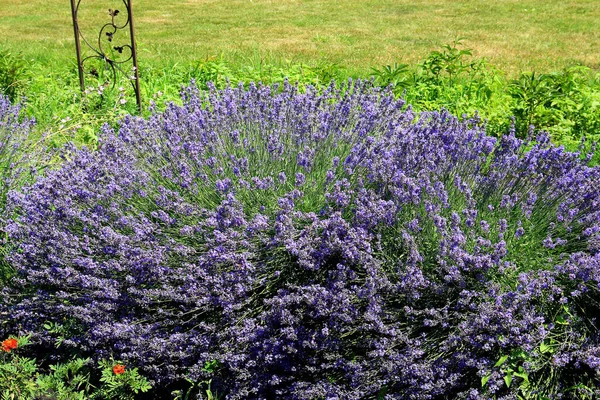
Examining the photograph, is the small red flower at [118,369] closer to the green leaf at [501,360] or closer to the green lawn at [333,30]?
the green leaf at [501,360]

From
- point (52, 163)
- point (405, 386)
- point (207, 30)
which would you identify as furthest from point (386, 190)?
point (207, 30)

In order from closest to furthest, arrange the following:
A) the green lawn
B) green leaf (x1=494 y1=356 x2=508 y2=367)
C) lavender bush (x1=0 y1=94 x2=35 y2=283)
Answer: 1. green leaf (x1=494 y1=356 x2=508 y2=367)
2. lavender bush (x1=0 y1=94 x2=35 y2=283)
3. the green lawn

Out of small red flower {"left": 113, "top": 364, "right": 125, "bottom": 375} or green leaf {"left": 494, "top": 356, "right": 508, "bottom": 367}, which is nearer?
green leaf {"left": 494, "top": 356, "right": 508, "bottom": 367}

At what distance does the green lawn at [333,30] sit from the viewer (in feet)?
32.5

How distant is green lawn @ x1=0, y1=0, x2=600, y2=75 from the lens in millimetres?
9914

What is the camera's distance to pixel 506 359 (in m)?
2.27

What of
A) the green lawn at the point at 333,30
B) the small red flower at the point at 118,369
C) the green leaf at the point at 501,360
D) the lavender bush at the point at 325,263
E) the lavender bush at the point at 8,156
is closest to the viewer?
the green leaf at the point at 501,360

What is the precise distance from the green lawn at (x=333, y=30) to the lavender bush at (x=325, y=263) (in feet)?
15.4

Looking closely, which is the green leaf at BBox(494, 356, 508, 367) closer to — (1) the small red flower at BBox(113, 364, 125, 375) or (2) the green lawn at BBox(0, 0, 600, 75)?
(1) the small red flower at BBox(113, 364, 125, 375)

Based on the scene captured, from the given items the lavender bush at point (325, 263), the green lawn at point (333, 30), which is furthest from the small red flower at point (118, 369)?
the green lawn at point (333, 30)

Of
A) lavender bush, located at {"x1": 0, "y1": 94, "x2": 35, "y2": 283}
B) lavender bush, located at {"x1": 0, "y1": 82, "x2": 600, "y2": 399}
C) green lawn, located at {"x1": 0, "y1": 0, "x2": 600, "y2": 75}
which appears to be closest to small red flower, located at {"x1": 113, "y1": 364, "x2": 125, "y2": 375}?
lavender bush, located at {"x1": 0, "y1": 82, "x2": 600, "y2": 399}

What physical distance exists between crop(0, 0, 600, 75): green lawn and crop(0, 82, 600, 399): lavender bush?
185 inches

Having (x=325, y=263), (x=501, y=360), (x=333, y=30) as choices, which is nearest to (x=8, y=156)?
(x=325, y=263)

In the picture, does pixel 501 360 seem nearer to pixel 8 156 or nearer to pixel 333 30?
pixel 8 156
